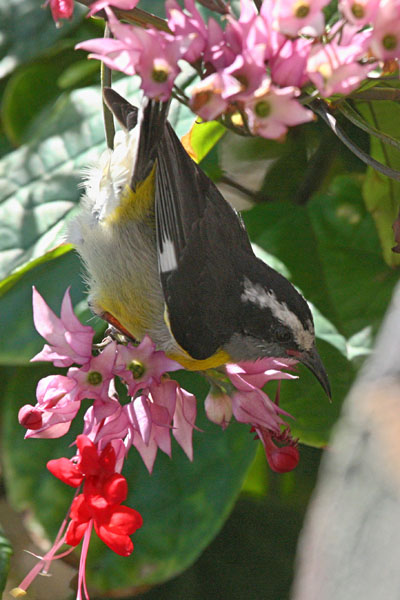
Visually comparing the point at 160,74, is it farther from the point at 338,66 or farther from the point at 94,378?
the point at 94,378

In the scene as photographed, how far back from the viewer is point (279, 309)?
1.10 meters

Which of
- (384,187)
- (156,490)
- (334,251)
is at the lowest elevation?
(156,490)

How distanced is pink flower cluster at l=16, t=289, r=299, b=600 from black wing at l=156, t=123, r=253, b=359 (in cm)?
17

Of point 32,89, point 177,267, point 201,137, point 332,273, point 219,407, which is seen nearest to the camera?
point 219,407

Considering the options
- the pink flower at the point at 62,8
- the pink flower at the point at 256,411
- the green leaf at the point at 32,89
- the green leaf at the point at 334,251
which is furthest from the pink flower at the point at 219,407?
the green leaf at the point at 32,89

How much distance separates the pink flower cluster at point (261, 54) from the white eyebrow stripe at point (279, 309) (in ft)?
1.38

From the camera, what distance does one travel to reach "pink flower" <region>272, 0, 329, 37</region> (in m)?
0.68

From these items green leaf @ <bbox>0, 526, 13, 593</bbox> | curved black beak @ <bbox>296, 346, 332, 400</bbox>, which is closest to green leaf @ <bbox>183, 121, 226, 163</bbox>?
curved black beak @ <bbox>296, 346, 332, 400</bbox>

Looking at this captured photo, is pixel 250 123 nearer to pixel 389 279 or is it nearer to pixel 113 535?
pixel 113 535

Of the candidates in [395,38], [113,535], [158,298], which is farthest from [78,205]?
[395,38]

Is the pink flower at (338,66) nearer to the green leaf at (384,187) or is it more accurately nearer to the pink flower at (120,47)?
the pink flower at (120,47)

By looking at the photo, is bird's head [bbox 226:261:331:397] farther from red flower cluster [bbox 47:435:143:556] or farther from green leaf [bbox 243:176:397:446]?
red flower cluster [bbox 47:435:143:556]

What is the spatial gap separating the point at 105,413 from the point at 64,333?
0.10m

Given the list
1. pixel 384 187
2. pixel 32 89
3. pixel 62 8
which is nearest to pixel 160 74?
pixel 62 8
